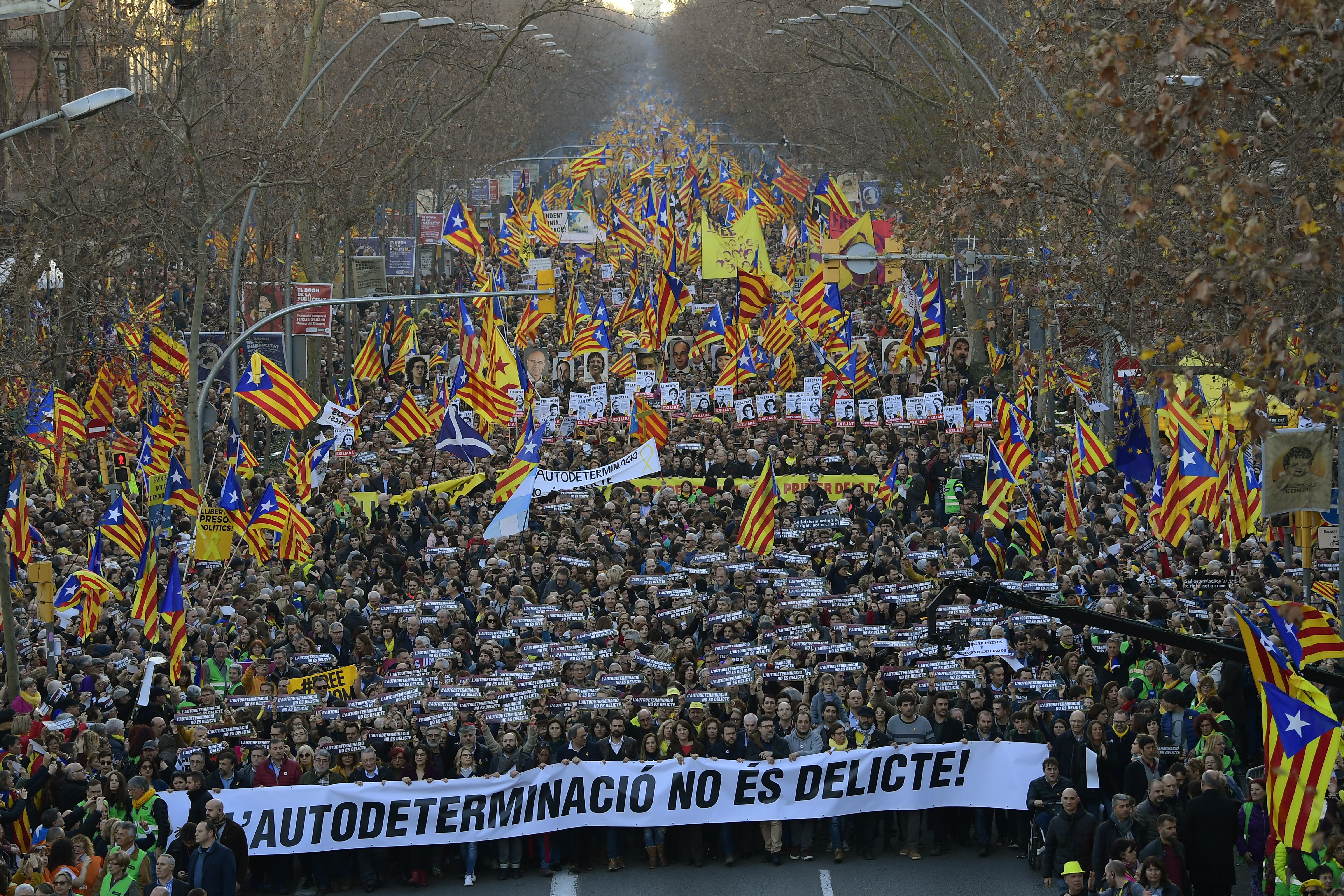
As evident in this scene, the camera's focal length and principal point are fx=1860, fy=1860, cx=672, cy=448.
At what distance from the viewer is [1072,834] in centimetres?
1345

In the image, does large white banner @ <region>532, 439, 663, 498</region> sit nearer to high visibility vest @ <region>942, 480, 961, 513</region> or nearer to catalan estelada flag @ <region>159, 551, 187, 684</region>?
high visibility vest @ <region>942, 480, 961, 513</region>

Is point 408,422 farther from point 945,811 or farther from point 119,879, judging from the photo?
point 119,879

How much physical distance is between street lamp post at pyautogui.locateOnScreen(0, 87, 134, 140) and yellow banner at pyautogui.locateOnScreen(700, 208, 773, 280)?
2372 cm

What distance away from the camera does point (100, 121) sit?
125 feet

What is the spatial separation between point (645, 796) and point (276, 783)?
9.53ft

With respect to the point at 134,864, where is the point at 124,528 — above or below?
below

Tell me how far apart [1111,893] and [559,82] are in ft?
281

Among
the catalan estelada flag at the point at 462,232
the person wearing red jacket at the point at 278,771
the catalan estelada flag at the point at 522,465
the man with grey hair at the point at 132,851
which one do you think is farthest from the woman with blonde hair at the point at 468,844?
the catalan estelada flag at the point at 462,232

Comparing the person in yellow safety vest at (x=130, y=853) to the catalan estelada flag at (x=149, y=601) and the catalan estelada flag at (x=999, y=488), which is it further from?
the catalan estelada flag at (x=999, y=488)

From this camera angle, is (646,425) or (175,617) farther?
(646,425)

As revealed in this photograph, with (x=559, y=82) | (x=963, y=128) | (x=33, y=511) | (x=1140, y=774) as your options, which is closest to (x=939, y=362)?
(x=963, y=128)

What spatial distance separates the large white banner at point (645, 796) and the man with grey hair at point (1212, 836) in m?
1.78

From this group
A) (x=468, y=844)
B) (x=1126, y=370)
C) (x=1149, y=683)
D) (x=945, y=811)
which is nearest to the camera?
(x=468, y=844)

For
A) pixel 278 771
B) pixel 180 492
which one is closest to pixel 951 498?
pixel 180 492
